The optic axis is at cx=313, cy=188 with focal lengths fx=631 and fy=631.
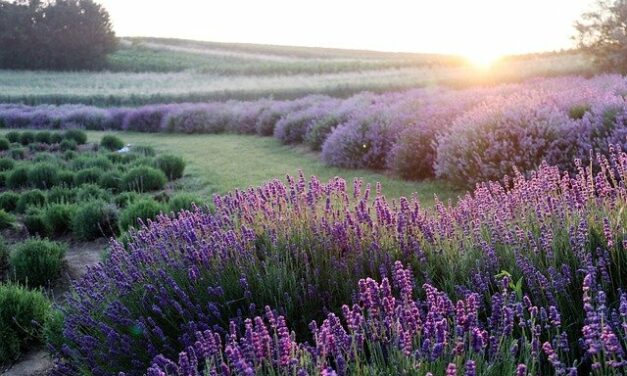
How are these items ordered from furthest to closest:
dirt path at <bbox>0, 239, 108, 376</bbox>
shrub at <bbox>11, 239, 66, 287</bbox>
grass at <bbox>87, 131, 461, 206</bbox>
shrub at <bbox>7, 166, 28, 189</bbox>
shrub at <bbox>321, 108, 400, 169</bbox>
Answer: shrub at <bbox>7, 166, 28, 189</bbox> → shrub at <bbox>321, 108, 400, 169</bbox> → grass at <bbox>87, 131, 461, 206</bbox> → shrub at <bbox>11, 239, 66, 287</bbox> → dirt path at <bbox>0, 239, 108, 376</bbox>

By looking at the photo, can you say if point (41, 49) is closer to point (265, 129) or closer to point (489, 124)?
point (265, 129)

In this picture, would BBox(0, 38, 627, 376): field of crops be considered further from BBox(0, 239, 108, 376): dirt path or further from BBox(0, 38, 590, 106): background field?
BBox(0, 38, 590, 106): background field

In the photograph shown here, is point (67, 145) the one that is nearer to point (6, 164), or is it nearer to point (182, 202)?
point (6, 164)

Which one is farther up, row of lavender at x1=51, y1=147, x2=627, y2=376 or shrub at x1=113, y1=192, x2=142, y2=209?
row of lavender at x1=51, y1=147, x2=627, y2=376

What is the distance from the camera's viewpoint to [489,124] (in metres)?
7.50

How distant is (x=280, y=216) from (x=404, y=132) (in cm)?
521

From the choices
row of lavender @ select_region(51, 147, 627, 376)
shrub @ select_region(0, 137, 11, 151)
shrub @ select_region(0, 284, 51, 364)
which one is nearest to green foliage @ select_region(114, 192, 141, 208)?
shrub @ select_region(0, 284, 51, 364)

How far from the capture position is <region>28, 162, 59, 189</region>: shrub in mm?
10375

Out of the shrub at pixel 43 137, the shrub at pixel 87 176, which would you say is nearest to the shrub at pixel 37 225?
the shrub at pixel 87 176

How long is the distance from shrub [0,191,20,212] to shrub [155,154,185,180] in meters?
2.41

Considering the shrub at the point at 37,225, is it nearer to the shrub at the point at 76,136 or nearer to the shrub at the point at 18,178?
the shrub at the point at 18,178

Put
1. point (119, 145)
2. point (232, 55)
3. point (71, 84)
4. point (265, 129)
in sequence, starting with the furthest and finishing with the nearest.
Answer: point (232, 55)
point (71, 84)
point (265, 129)
point (119, 145)

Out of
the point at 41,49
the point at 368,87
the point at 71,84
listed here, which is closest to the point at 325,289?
the point at 368,87

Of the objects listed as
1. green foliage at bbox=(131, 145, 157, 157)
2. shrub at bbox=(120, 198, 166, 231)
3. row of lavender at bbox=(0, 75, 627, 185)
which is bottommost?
green foliage at bbox=(131, 145, 157, 157)
